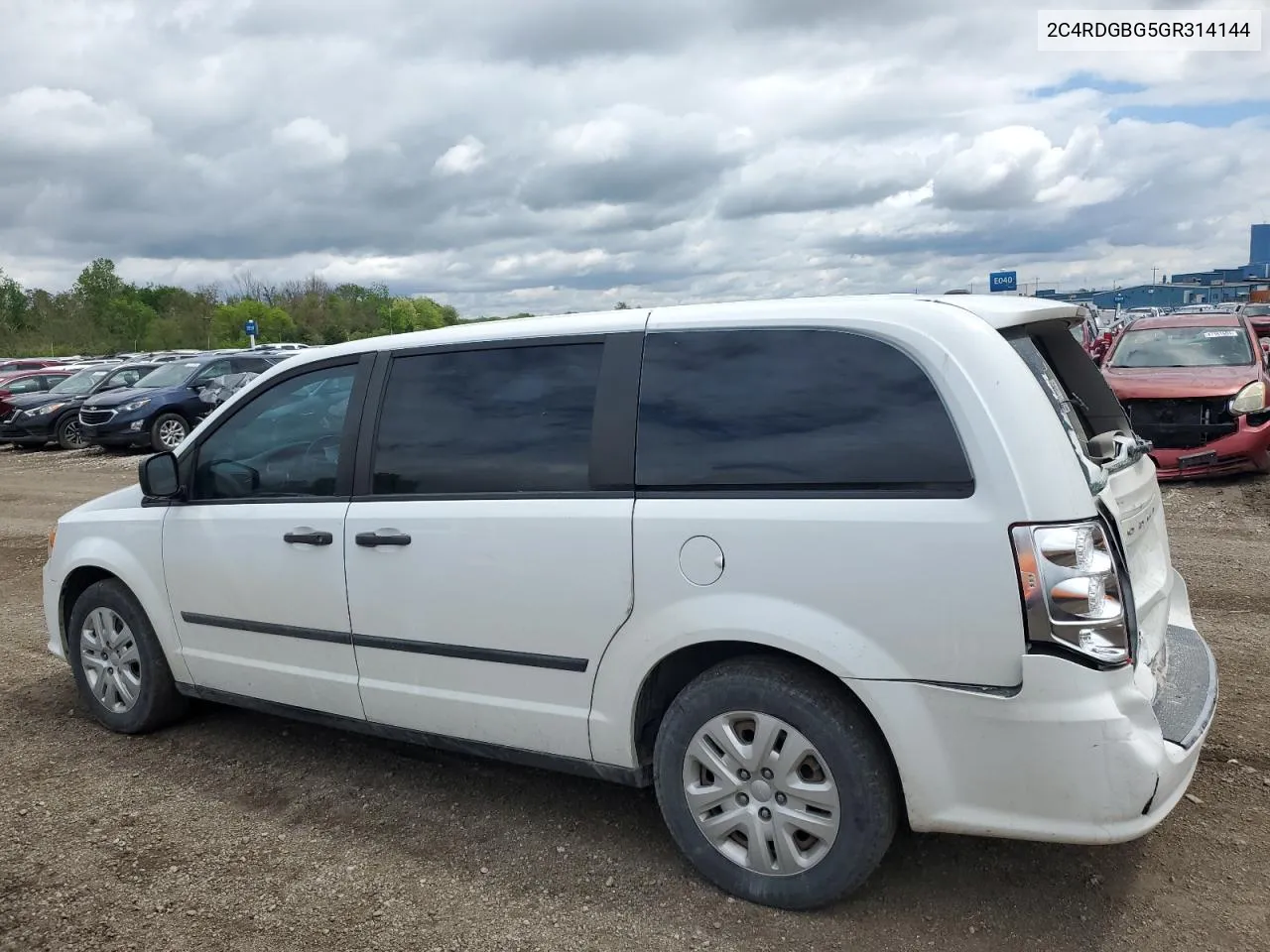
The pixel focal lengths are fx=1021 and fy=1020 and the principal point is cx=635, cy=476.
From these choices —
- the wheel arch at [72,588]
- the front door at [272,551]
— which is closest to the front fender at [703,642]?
the front door at [272,551]

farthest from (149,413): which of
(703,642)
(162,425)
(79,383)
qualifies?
(703,642)

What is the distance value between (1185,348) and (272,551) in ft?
36.3

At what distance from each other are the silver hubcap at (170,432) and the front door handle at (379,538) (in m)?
16.5

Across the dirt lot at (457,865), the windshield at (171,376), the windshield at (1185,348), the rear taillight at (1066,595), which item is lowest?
the dirt lot at (457,865)

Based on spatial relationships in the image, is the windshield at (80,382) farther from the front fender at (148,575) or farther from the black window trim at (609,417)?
the black window trim at (609,417)

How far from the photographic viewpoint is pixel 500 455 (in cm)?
349

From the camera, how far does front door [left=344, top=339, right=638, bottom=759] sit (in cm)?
324

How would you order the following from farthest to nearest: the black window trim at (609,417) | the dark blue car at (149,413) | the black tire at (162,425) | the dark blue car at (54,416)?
the dark blue car at (54,416) < the black tire at (162,425) < the dark blue car at (149,413) < the black window trim at (609,417)

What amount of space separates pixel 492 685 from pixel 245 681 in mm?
1347

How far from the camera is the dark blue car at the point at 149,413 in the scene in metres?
18.4

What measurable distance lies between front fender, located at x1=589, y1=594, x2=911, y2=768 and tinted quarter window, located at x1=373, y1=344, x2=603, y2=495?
0.53 meters

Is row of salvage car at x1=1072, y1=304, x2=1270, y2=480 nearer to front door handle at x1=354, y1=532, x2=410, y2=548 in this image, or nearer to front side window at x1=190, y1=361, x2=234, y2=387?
front door handle at x1=354, y1=532, x2=410, y2=548

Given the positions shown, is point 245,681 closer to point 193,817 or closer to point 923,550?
point 193,817

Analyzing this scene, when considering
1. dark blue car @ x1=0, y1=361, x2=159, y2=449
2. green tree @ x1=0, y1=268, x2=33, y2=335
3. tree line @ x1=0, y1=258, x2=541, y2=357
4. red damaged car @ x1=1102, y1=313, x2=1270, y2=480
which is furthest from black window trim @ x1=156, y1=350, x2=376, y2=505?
green tree @ x1=0, y1=268, x2=33, y2=335
